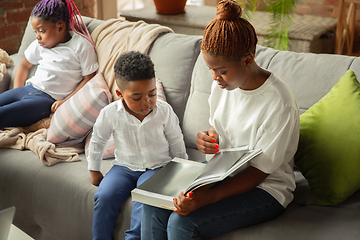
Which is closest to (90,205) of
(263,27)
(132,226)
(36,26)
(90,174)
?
(90,174)

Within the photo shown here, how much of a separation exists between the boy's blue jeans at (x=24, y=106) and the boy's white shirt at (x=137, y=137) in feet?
1.98

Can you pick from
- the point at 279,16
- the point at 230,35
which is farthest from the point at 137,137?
the point at 279,16

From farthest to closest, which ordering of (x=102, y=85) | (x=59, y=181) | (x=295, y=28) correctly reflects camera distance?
1. (x=295, y=28)
2. (x=102, y=85)
3. (x=59, y=181)

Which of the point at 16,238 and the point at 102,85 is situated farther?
the point at 102,85

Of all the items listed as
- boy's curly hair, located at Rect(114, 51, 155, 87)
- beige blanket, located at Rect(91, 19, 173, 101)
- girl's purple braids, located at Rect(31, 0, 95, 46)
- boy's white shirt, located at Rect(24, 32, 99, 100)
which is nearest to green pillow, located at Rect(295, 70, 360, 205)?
boy's curly hair, located at Rect(114, 51, 155, 87)

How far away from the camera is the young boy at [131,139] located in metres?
1.24

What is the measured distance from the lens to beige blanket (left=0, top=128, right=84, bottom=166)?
5.11 ft

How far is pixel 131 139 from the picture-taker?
1356mm

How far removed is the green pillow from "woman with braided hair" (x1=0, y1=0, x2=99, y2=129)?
1139 mm

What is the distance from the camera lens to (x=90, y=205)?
1.38 metres

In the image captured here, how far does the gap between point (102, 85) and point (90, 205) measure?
0.61m

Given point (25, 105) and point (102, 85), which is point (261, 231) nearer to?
point (102, 85)

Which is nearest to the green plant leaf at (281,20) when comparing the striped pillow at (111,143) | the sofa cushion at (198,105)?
the sofa cushion at (198,105)

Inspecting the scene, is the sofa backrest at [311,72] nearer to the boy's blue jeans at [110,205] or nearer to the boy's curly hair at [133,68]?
the boy's curly hair at [133,68]
